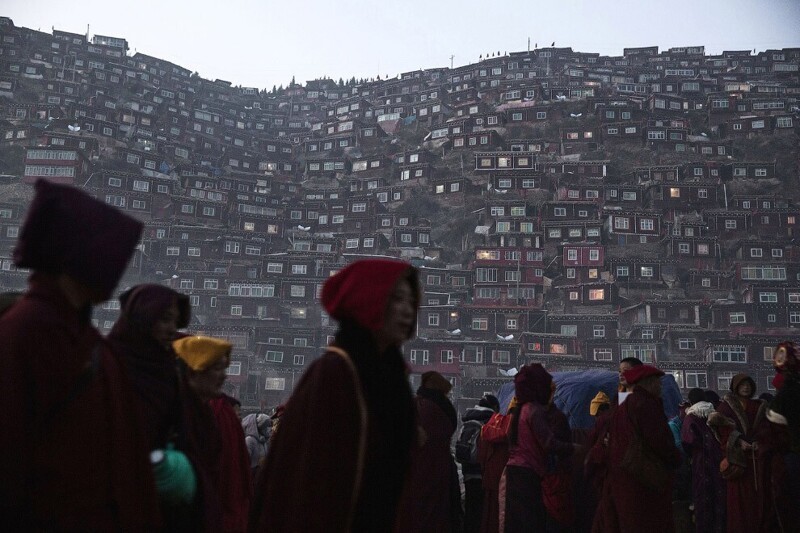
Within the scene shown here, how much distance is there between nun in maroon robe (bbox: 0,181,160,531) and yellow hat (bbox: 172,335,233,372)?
2036 mm

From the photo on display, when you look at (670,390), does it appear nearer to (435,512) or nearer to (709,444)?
(709,444)

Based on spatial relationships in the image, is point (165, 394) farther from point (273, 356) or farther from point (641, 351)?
point (641, 351)

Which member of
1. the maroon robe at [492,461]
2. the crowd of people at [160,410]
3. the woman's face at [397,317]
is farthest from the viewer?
the maroon robe at [492,461]

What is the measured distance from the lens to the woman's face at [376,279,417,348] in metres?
3.74

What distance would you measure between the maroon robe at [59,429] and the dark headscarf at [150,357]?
3.28ft

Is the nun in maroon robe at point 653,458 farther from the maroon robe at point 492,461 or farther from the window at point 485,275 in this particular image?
the window at point 485,275

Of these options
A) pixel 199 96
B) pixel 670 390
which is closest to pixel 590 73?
pixel 199 96

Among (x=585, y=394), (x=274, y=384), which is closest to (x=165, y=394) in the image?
(x=585, y=394)

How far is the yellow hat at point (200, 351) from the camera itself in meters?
5.26

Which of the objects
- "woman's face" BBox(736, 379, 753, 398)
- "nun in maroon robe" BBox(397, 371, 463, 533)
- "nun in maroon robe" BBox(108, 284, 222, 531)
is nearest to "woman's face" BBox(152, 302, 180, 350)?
"nun in maroon robe" BBox(108, 284, 222, 531)

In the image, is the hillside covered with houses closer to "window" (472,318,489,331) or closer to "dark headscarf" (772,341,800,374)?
"window" (472,318,489,331)

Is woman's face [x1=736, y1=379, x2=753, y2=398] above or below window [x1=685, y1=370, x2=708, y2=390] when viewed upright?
above

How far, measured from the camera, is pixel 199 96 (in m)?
121

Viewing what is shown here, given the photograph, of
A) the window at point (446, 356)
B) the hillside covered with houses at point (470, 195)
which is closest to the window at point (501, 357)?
the hillside covered with houses at point (470, 195)
